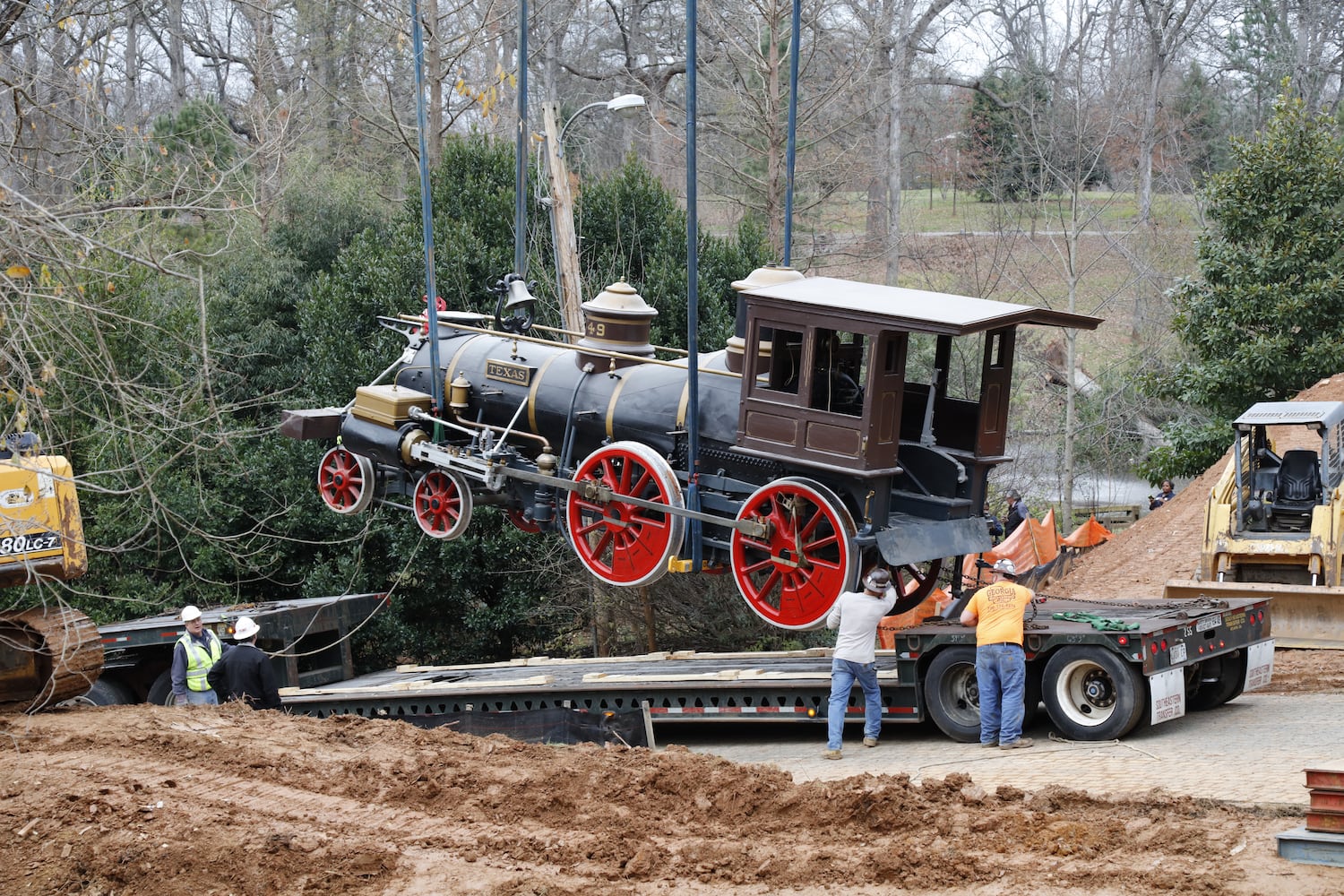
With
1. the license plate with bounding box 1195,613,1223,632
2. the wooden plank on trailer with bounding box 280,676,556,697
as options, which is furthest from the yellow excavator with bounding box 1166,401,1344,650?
the wooden plank on trailer with bounding box 280,676,556,697

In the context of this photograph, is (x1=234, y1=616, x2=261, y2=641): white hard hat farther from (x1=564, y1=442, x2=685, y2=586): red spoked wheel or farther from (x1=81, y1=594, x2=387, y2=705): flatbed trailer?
(x1=564, y1=442, x2=685, y2=586): red spoked wheel

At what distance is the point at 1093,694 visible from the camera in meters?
11.7

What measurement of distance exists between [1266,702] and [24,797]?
10102mm

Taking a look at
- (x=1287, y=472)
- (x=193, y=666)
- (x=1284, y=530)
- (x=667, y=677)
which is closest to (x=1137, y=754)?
(x=667, y=677)

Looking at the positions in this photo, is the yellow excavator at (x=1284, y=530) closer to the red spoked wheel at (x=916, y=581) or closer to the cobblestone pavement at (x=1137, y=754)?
the cobblestone pavement at (x=1137, y=754)

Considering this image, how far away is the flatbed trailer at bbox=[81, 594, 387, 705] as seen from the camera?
53.1ft

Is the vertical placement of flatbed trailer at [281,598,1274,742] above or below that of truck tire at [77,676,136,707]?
above

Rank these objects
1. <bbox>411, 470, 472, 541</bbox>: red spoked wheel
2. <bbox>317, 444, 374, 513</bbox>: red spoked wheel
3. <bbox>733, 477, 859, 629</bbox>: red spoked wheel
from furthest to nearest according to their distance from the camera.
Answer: <bbox>317, 444, 374, 513</bbox>: red spoked wheel, <bbox>411, 470, 472, 541</bbox>: red spoked wheel, <bbox>733, 477, 859, 629</bbox>: red spoked wheel

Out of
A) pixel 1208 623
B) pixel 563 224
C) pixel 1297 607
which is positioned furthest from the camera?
pixel 563 224

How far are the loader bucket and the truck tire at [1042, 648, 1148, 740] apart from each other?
3697 mm

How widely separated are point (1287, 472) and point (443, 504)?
9580 mm

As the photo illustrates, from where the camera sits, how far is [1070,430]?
1071 inches

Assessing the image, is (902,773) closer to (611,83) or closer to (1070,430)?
(1070,430)

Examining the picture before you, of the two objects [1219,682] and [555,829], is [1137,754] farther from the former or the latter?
[555,829]
